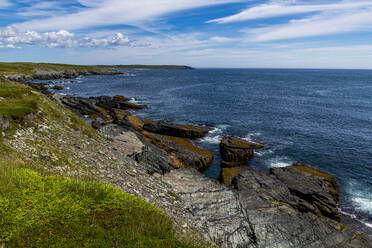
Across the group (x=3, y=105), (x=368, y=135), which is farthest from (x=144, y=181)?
(x=368, y=135)

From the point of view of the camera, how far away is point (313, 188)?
24.3 m

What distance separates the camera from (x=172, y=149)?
33.4 metres

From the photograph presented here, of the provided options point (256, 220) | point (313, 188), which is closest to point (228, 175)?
point (313, 188)

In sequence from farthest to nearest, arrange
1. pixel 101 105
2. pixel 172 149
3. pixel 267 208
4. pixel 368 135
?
pixel 101 105 < pixel 368 135 < pixel 172 149 < pixel 267 208

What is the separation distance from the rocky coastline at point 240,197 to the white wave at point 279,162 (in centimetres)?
209

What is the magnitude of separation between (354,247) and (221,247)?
11.1 m

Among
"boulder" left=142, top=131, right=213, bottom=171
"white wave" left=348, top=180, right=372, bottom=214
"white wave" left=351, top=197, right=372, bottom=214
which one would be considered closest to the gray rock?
"boulder" left=142, top=131, right=213, bottom=171

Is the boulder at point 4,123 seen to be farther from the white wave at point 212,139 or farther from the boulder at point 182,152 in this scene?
the white wave at point 212,139

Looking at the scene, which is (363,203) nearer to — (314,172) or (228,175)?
(314,172)

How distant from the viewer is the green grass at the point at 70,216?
751 cm

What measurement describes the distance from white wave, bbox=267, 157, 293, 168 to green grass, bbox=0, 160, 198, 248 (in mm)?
26674

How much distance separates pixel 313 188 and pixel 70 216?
980 inches

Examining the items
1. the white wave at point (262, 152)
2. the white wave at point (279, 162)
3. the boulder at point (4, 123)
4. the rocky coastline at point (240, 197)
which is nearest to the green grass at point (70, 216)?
the rocky coastline at point (240, 197)

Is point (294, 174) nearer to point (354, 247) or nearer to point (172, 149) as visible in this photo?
point (354, 247)
